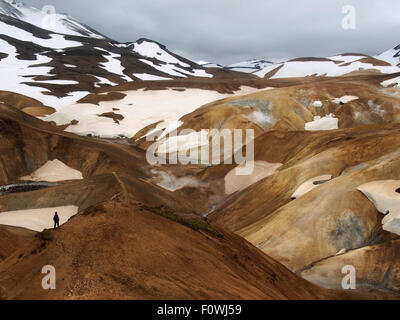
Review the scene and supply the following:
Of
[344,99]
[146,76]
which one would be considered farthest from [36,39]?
[344,99]

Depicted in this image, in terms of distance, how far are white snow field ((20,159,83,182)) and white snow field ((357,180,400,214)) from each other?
27.9 metres

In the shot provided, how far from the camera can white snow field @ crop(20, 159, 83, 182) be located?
37031 millimetres

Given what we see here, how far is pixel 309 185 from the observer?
24484 mm

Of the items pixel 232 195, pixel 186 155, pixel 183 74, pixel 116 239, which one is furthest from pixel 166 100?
pixel 183 74

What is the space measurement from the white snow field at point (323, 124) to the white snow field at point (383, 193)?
3251cm

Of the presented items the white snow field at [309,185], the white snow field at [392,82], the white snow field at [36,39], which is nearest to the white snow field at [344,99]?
the white snow field at [392,82]

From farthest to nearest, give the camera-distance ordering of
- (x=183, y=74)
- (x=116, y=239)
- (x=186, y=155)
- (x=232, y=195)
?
(x=183, y=74) → (x=186, y=155) → (x=232, y=195) → (x=116, y=239)

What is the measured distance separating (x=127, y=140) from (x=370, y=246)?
157 ft

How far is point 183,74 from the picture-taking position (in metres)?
162

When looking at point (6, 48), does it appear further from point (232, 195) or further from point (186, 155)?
point (232, 195)

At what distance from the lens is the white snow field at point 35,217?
23688 millimetres

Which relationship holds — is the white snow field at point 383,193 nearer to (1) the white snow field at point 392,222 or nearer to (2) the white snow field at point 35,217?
(1) the white snow field at point 392,222

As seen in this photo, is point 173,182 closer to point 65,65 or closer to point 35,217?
point 35,217

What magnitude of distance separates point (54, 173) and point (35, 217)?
45.5ft
